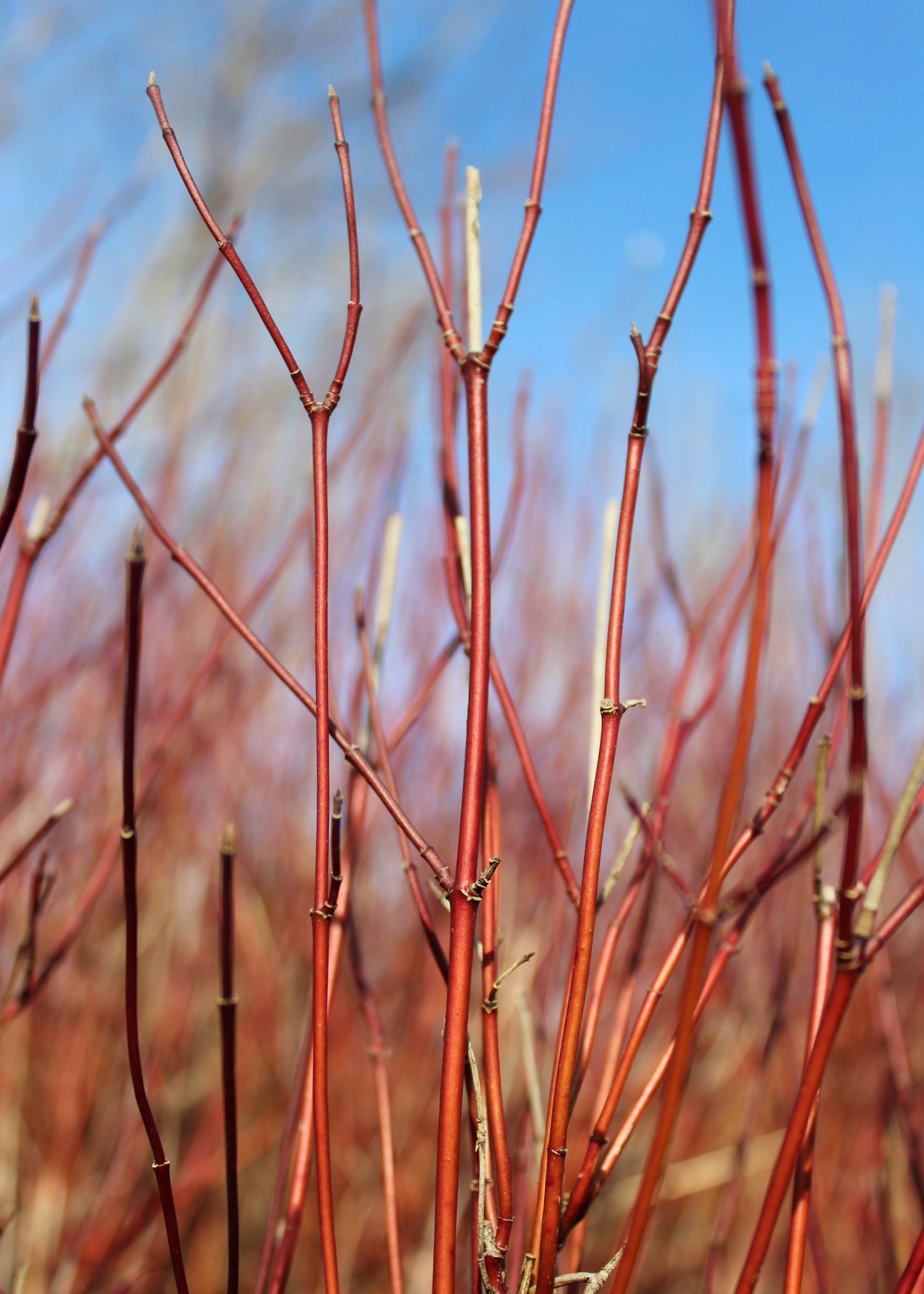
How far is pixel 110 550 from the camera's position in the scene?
95.0 inches

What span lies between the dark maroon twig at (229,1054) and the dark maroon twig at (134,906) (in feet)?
0.10

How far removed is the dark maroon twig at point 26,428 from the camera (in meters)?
0.54

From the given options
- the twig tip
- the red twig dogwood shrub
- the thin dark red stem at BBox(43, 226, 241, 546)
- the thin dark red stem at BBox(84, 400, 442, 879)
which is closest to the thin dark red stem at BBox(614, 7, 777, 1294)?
the red twig dogwood shrub

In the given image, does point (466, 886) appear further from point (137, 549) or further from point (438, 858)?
point (137, 549)

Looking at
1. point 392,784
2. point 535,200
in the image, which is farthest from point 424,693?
point 535,200

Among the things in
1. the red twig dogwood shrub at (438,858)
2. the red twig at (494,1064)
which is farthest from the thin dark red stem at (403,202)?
the red twig at (494,1064)

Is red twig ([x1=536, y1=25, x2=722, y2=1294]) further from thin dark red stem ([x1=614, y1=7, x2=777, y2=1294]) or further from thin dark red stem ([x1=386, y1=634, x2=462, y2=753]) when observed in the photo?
thin dark red stem ([x1=386, y1=634, x2=462, y2=753])

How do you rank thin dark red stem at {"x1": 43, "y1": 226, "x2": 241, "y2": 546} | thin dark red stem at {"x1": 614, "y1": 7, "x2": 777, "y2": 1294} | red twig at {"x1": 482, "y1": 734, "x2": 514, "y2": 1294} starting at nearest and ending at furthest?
thin dark red stem at {"x1": 614, "y1": 7, "x2": 777, "y2": 1294}
red twig at {"x1": 482, "y1": 734, "x2": 514, "y2": 1294}
thin dark red stem at {"x1": 43, "y1": 226, "x2": 241, "y2": 546}

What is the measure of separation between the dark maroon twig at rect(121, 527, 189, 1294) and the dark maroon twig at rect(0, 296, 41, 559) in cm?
11

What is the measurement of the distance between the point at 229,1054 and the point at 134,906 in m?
0.11

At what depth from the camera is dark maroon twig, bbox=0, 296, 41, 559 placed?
→ 54 cm

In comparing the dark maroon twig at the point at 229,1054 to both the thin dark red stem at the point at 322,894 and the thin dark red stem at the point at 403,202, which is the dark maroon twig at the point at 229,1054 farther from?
the thin dark red stem at the point at 403,202

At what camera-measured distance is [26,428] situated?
1.88ft

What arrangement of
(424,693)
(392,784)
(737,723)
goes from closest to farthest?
(737,723), (392,784), (424,693)
